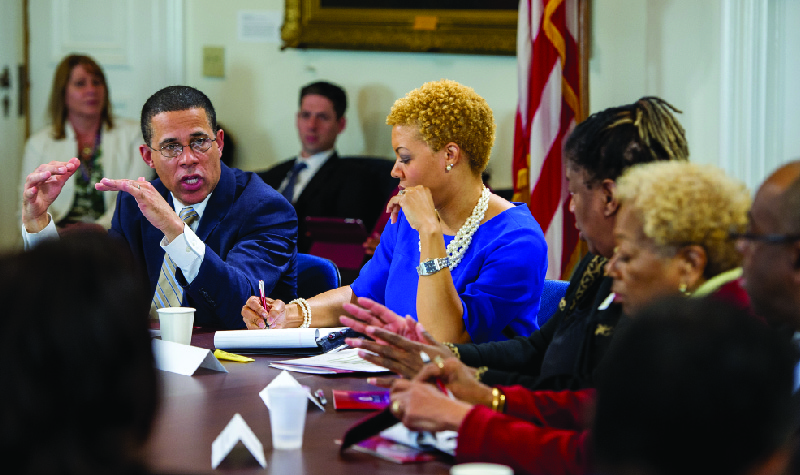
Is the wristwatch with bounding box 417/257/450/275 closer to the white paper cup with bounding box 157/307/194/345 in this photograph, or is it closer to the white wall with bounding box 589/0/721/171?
the white paper cup with bounding box 157/307/194/345

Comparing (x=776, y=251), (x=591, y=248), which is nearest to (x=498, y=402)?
(x=591, y=248)

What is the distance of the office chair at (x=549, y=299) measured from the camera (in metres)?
2.08

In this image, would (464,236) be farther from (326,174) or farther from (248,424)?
(326,174)

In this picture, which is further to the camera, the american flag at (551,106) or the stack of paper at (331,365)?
the american flag at (551,106)

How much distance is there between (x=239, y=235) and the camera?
2365mm

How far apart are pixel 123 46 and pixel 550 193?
Answer: 8.39 feet

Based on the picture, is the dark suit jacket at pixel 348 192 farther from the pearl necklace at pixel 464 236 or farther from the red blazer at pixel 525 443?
the red blazer at pixel 525 443

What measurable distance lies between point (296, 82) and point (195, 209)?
7.22 feet

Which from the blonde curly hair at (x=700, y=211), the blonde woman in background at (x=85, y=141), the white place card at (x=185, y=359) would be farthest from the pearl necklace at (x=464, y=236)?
the blonde woman in background at (x=85, y=141)

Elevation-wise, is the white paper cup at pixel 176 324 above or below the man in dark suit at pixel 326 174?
below

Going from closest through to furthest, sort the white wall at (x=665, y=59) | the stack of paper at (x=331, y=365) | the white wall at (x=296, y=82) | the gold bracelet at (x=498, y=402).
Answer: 1. the gold bracelet at (x=498, y=402)
2. the stack of paper at (x=331, y=365)
3. the white wall at (x=665, y=59)
4. the white wall at (x=296, y=82)

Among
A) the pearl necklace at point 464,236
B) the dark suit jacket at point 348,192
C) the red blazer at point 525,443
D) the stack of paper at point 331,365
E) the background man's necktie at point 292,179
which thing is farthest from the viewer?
the background man's necktie at point 292,179

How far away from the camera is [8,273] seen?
0.59m

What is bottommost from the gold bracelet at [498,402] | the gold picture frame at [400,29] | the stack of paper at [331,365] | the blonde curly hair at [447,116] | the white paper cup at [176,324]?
the stack of paper at [331,365]
